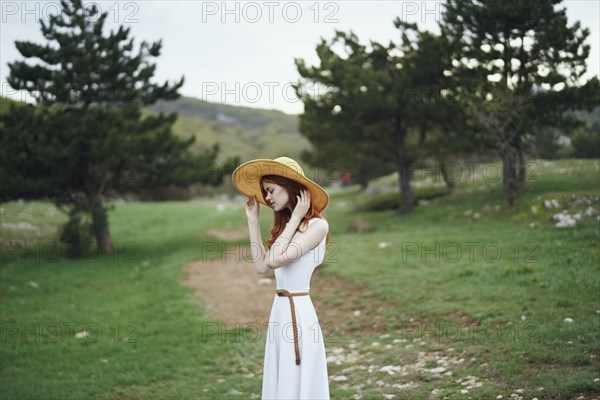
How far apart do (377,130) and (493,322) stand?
20754 millimetres

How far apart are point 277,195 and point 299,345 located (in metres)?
1.31

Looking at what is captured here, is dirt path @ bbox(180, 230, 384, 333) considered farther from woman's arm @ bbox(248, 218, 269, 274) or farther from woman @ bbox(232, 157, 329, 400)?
woman's arm @ bbox(248, 218, 269, 274)

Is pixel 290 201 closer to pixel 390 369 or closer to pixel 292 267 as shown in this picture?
pixel 292 267

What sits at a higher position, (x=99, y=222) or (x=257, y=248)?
(x=257, y=248)

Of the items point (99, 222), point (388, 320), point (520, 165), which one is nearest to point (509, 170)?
point (520, 165)

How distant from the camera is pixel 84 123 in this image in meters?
23.1

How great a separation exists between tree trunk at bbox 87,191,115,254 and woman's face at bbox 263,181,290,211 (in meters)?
21.1

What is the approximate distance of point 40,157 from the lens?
2222 cm

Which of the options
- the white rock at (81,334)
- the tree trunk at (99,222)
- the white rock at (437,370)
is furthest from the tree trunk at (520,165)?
the white rock at (81,334)

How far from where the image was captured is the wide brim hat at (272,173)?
16.6 feet

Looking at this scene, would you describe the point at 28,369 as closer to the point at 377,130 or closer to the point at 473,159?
the point at 377,130

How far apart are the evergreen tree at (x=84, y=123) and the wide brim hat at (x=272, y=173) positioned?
1857cm

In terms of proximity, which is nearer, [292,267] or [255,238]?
[292,267]

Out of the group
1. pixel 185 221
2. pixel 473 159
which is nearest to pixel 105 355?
pixel 185 221
